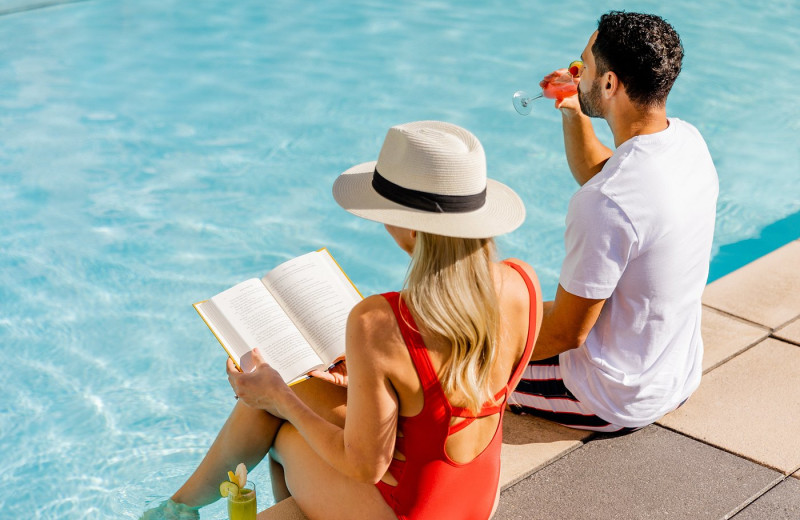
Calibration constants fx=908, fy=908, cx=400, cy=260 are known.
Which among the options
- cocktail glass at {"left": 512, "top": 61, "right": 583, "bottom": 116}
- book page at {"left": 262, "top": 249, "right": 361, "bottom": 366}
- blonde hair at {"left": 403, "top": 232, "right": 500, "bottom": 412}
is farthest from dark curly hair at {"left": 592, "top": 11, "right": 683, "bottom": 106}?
book page at {"left": 262, "top": 249, "right": 361, "bottom": 366}

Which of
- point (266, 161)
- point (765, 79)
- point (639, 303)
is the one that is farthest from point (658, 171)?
point (765, 79)

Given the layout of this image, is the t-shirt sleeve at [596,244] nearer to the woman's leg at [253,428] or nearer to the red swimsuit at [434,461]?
the red swimsuit at [434,461]

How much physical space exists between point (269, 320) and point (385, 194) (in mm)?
620

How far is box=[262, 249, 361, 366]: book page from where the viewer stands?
2584 mm

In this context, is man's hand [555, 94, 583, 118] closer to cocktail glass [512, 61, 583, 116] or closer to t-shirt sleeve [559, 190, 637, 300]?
cocktail glass [512, 61, 583, 116]

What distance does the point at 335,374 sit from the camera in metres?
2.61

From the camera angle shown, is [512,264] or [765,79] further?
[765,79]

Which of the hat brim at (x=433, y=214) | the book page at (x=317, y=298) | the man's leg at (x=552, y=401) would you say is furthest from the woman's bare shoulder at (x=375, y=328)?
the man's leg at (x=552, y=401)

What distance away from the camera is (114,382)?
4.73 meters

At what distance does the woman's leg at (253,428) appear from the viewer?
262 cm

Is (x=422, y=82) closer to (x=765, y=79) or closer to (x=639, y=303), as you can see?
(x=765, y=79)

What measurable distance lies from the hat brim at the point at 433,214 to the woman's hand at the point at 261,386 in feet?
1.65

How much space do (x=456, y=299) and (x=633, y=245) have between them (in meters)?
0.73

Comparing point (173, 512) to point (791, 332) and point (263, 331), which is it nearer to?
point (263, 331)
